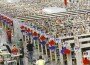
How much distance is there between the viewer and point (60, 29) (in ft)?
63.1

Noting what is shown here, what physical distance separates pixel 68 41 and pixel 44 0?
29882 millimetres

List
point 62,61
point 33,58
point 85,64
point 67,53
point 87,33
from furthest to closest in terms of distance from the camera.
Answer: point 33,58 → point 87,33 → point 62,61 → point 67,53 → point 85,64

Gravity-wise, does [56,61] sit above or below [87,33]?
below

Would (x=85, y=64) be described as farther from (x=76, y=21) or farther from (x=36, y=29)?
(x=76, y=21)

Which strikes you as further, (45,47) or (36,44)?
(36,44)

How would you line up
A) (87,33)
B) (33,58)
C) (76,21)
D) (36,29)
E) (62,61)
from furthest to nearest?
(76,21) < (36,29) < (33,58) < (87,33) < (62,61)

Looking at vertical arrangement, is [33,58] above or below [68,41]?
below

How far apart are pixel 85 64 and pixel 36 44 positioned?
25.6ft

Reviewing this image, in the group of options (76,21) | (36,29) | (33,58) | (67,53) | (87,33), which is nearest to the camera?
(67,53)

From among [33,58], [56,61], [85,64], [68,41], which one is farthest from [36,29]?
[85,64]

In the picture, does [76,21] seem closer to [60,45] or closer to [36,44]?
[36,44]

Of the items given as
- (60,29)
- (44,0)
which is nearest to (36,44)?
(60,29)

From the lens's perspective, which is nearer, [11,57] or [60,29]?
[11,57]

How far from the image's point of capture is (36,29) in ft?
67.4
